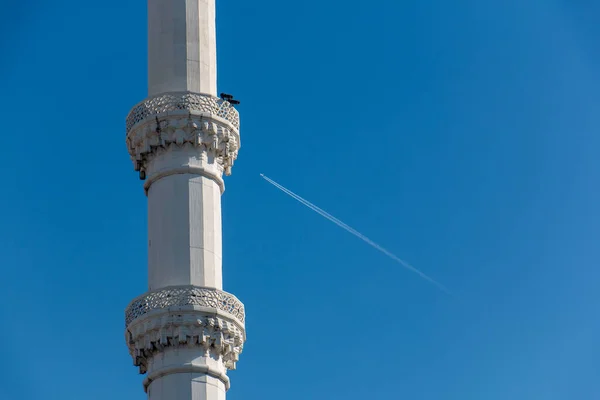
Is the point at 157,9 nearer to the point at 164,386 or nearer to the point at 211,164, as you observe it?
the point at 211,164

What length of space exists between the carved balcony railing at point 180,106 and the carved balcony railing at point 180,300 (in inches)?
177

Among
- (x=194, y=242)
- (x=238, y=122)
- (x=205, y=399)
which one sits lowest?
(x=205, y=399)

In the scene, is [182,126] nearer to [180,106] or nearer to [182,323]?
[180,106]

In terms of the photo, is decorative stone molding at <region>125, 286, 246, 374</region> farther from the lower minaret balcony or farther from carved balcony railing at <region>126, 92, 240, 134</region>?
carved balcony railing at <region>126, 92, 240, 134</region>

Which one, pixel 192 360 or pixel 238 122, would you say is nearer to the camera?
pixel 192 360

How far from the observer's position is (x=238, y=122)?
2116 inches

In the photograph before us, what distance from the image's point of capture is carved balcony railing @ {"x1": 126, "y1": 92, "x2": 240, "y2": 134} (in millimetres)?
52625

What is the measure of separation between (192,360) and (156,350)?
2.89 feet

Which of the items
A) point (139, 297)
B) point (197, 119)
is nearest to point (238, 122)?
point (197, 119)

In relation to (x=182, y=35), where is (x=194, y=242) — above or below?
below

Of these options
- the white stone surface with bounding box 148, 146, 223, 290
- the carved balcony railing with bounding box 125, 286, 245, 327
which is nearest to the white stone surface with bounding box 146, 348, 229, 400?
the carved balcony railing with bounding box 125, 286, 245, 327

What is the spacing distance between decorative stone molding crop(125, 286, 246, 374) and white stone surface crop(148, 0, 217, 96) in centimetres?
540

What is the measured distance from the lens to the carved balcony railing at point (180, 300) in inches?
1994

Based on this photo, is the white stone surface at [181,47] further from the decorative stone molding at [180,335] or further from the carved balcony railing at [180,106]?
the decorative stone molding at [180,335]
